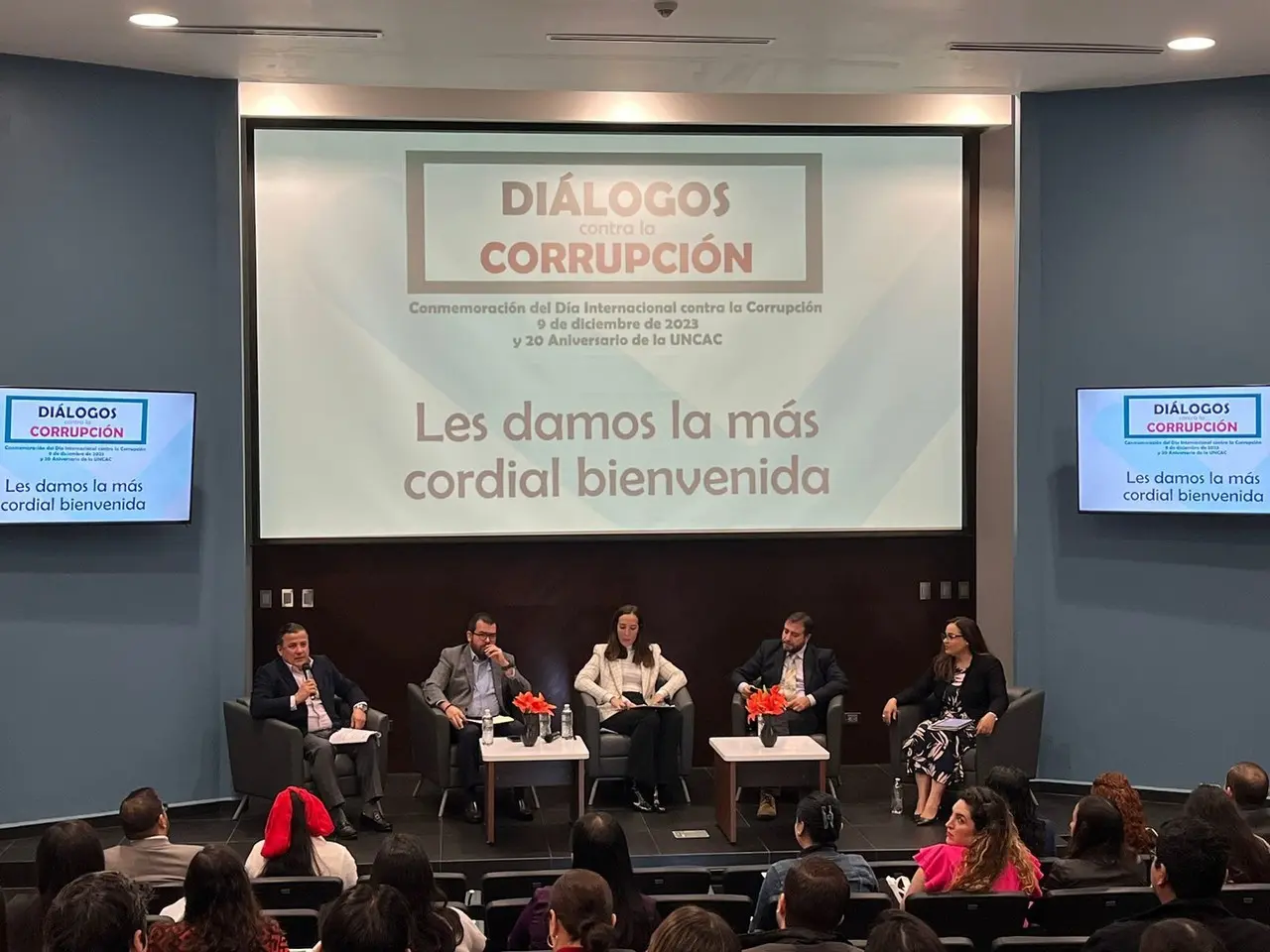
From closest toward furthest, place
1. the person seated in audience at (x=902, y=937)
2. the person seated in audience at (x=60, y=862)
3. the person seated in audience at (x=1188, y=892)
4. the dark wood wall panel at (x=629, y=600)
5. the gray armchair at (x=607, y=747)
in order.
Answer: the person seated in audience at (x=902, y=937), the person seated in audience at (x=1188, y=892), the person seated in audience at (x=60, y=862), the gray armchair at (x=607, y=747), the dark wood wall panel at (x=629, y=600)

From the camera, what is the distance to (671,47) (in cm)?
689

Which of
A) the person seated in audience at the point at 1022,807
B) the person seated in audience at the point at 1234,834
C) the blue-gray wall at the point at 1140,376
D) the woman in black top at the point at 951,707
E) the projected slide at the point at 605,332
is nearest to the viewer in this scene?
the person seated in audience at the point at 1234,834

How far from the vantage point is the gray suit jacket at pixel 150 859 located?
15.7ft

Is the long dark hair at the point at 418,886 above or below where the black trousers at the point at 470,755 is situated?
above

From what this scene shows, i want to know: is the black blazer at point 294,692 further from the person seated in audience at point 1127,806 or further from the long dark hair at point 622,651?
the person seated in audience at point 1127,806

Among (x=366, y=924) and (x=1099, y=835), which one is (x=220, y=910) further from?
(x=1099, y=835)

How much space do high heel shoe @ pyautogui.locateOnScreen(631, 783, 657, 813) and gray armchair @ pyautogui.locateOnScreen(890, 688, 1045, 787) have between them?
53.4 inches

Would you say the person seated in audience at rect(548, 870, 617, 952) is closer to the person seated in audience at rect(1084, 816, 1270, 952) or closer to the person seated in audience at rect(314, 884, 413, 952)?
the person seated in audience at rect(314, 884, 413, 952)

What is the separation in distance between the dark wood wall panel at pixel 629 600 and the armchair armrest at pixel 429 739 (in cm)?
63

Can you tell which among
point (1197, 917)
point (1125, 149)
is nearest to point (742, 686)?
point (1125, 149)

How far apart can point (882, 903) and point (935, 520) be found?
180 inches

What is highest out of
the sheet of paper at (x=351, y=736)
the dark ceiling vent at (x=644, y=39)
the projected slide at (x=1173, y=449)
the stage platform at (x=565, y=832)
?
the dark ceiling vent at (x=644, y=39)

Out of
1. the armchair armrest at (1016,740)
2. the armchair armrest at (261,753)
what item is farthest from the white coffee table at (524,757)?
the armchair armrest at (1016,740)

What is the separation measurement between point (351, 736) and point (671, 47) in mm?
3819
